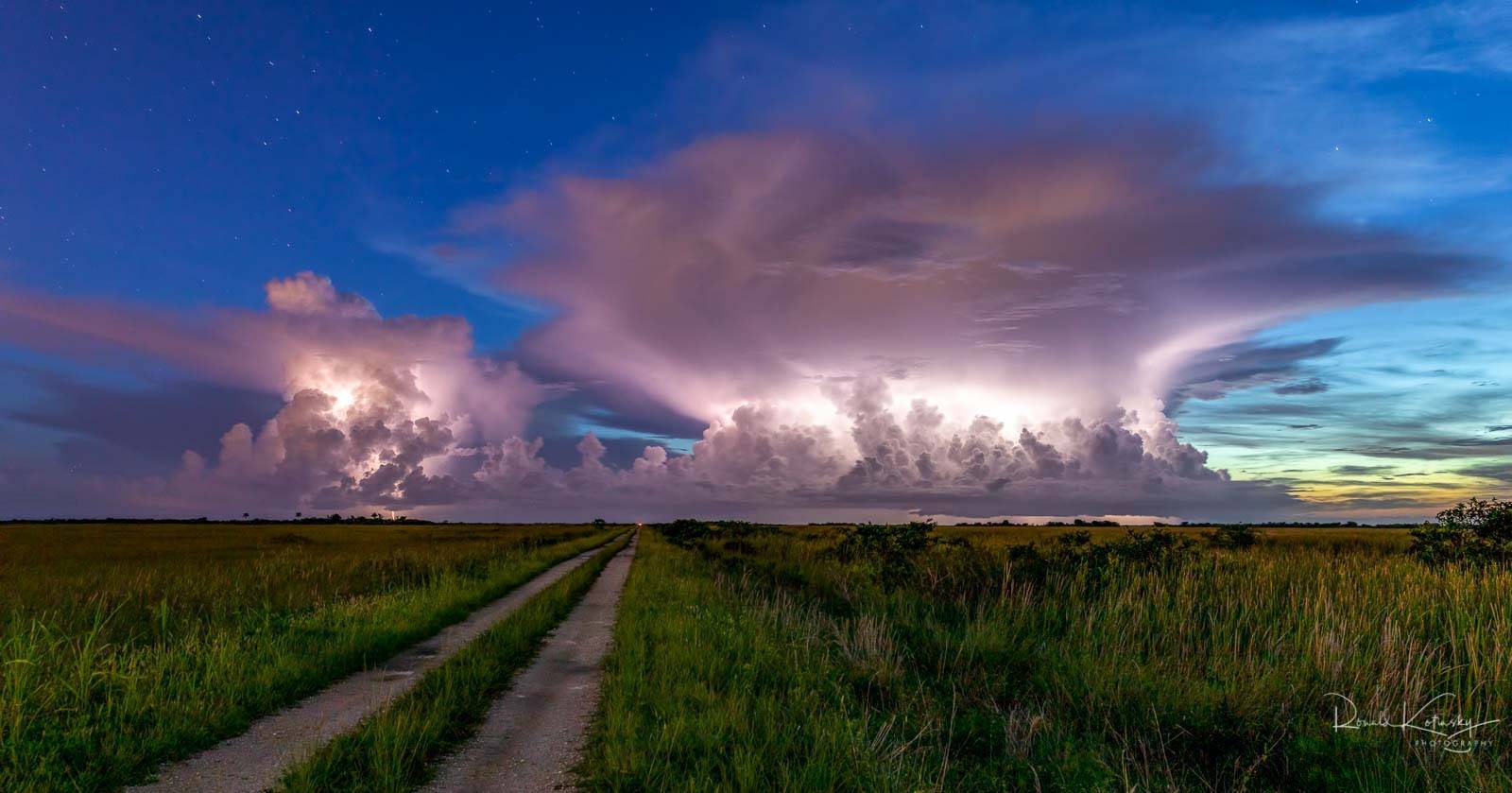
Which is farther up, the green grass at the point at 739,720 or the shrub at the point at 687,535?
the green grass at the point at 739,720

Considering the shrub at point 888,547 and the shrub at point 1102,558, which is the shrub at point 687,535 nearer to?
the shrub at point 888,547

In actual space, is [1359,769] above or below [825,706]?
below

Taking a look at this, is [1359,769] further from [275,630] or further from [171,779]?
[275,630]

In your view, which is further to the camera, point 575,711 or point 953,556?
point 953,556

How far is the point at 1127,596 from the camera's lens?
15.4m

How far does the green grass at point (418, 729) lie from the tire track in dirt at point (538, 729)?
233 mm

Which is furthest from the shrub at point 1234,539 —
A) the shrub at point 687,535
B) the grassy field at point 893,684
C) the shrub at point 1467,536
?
the shrub at point 687,535

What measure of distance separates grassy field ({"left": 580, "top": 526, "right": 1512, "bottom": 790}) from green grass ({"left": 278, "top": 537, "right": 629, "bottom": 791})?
1661mm

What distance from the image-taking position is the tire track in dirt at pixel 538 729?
269 inches

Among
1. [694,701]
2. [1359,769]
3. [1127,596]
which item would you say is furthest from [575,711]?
[1127,596]

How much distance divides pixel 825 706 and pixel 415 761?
4.33 m

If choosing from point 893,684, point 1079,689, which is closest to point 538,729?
point 893,684

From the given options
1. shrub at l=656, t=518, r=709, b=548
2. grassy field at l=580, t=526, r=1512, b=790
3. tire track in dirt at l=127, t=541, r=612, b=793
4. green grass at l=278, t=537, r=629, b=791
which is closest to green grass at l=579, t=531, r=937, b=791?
grassy field at l=580, t=526, r=1512, b=790

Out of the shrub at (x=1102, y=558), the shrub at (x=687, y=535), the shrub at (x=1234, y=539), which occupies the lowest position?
the shrub at (x=687, y=535)
